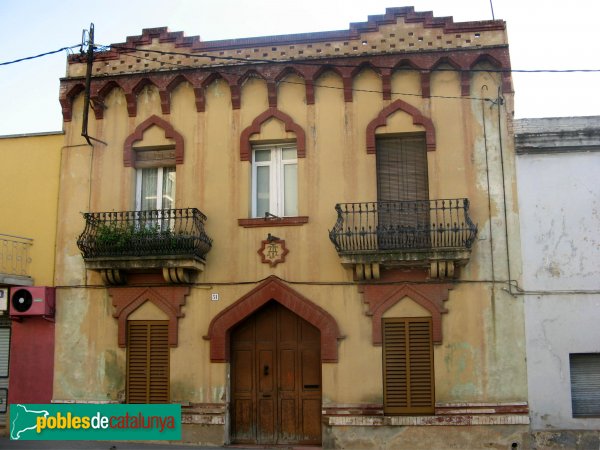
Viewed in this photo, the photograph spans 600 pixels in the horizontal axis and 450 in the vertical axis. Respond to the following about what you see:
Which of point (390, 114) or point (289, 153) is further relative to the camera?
point (289, 153)

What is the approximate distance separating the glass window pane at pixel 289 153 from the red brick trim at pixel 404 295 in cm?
329

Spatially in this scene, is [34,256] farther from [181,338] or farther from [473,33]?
[473,33]

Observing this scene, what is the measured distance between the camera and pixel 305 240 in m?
14.5

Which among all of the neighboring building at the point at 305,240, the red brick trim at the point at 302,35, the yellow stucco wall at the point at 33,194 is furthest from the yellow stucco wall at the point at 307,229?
the red brick trim at the point at 302,35

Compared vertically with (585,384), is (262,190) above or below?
above

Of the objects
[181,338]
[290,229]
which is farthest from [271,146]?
[181,338]

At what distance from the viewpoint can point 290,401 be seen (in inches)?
565

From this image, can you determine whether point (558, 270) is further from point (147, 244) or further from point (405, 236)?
point (147, 244)

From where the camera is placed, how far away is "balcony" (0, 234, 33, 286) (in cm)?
1514

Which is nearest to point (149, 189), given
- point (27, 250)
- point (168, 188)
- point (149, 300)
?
point (168, 188)

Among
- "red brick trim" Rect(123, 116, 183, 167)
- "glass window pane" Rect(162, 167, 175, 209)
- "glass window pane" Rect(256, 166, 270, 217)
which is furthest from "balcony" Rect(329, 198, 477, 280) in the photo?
"red brick trim" Rect(123, 116, 183, 167)

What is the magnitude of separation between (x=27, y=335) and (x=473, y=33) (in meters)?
11.5

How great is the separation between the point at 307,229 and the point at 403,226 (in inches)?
78.6

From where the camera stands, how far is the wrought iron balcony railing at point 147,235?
46.5 feet
